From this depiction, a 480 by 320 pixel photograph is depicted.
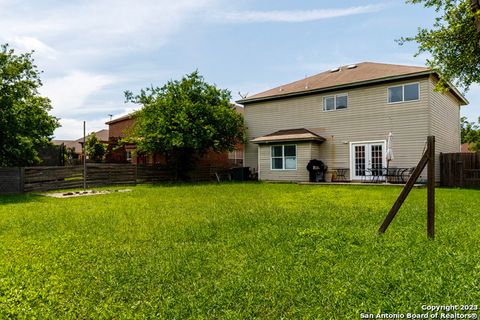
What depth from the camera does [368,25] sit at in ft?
36.6

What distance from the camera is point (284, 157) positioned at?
64.7 feet

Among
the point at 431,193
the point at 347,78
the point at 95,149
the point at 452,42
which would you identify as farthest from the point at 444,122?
the point at 95,149

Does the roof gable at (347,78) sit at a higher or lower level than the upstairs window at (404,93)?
higher

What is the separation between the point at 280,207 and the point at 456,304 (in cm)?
582

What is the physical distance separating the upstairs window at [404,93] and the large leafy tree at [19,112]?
16663mm

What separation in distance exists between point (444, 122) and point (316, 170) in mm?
7163

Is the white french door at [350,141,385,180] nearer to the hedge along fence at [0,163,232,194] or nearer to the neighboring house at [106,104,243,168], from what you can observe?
the neighboring house at [106,104,243,168]

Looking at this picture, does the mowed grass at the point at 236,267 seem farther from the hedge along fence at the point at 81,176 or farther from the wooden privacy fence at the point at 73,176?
the wooden privacy fence at the point at 73,176

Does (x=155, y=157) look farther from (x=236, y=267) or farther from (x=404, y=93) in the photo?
(x=236, y=267)

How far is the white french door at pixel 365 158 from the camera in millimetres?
16977

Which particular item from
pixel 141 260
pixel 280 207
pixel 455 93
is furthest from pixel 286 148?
pixel 141 260

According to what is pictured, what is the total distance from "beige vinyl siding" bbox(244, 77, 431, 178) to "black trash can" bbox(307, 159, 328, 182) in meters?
0.68

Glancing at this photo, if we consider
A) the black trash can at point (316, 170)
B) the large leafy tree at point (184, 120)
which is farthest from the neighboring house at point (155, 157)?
the black trash can at point (316, 170)

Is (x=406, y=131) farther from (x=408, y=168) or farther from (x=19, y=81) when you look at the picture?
(x=19, y=81)
